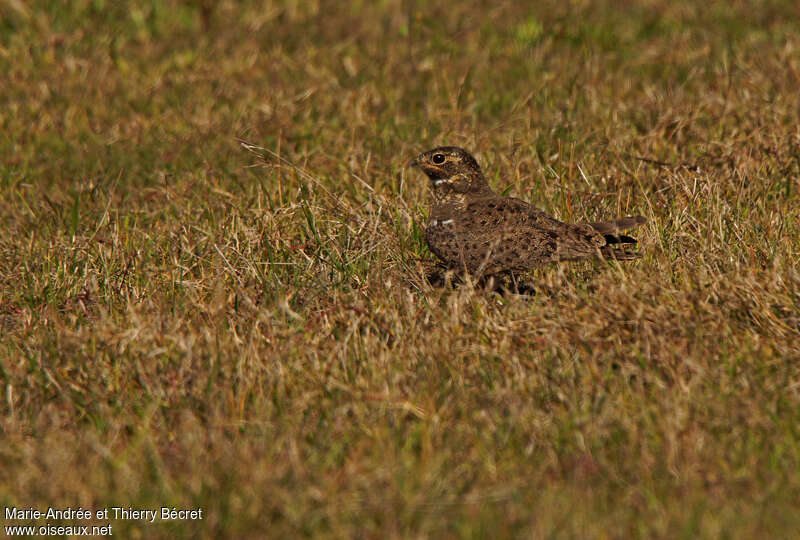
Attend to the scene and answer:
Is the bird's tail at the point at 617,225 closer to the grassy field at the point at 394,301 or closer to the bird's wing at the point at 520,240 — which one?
the bird's wing at the point at 520,240

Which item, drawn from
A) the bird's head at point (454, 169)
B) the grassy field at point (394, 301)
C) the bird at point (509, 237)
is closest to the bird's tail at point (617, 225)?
the bird at point (509, 237)

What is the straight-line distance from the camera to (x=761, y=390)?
164 inches

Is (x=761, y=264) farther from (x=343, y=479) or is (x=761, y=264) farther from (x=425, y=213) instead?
(x=343, y=479)

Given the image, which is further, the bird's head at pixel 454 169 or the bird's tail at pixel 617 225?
the bird's head at pixel 454 169

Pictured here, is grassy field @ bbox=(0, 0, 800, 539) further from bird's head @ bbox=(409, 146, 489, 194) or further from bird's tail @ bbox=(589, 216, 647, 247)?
bird's head @ bbox=(409, 146, 489, 194)

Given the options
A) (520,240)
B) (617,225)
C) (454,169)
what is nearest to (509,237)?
(520,240)

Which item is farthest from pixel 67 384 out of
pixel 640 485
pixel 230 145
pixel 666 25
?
pixel 666 25

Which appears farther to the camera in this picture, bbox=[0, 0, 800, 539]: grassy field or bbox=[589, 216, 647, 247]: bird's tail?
bbox=[589, 216, 647, 247]: bird's tail

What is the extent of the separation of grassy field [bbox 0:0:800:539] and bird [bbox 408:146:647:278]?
0.15 meters

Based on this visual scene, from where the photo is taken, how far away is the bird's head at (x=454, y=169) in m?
6.01

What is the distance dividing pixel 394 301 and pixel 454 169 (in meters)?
1.17

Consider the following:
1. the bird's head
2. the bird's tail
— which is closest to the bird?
the bird's tail

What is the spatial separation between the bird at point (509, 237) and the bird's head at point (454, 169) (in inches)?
5.4

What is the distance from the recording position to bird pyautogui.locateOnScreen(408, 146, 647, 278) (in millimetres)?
5418
